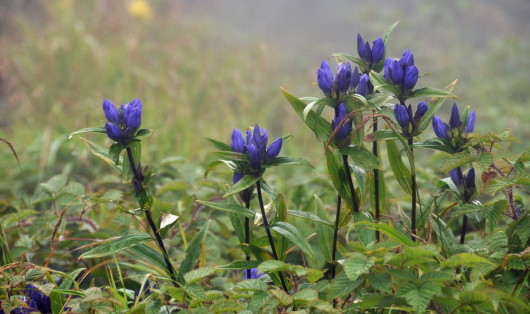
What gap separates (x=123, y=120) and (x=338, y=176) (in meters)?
0.49

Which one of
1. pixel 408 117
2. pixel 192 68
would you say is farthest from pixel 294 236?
pixel 192 68

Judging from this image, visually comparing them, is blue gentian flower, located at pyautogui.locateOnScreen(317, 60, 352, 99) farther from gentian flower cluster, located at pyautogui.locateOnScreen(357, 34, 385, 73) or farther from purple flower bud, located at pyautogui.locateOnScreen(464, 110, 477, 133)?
purple flower bud, located at pyautogui.locateOnScreen(464, 110, 477, 133)

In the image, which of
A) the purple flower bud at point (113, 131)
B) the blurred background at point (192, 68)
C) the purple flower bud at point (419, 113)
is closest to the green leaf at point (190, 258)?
the purple flower bud at point (113, 131)

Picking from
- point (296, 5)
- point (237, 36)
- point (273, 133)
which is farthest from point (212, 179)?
point (296, 5)

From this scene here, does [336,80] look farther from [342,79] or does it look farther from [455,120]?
[455,120]

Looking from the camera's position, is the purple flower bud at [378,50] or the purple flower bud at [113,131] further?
the purple flower bud at [378,50]

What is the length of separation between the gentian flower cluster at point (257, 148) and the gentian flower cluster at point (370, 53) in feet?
1.01

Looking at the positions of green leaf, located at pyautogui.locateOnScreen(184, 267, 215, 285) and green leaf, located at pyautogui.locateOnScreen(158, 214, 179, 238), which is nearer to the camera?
green leaf, located at pyautogui.locateOnScreen(184, 267, 215, 285)

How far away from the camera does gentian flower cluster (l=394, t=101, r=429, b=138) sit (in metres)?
1.17

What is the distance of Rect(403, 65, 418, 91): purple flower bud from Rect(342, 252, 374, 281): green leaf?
41 cm

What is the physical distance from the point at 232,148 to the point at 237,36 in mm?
5509

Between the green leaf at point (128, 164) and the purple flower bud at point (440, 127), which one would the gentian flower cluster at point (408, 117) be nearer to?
the purple flower bud at point (440, 127)

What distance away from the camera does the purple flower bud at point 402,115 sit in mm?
1171

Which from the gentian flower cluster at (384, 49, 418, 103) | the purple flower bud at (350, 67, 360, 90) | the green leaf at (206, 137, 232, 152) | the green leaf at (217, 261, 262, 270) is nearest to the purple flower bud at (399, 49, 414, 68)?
the gentian flower cluster at (384, 49, 418, 103)
